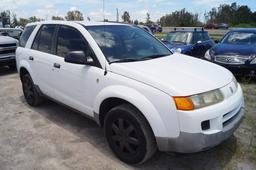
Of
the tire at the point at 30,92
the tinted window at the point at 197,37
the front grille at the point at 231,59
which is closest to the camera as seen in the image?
the tire at the point at 30,92

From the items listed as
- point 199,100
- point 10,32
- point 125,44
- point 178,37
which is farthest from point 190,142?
point 10,32

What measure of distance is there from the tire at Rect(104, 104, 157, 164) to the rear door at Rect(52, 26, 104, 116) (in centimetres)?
50

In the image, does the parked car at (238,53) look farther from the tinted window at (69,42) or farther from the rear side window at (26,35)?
the rear side window at (26,35)

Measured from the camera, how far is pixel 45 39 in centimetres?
488

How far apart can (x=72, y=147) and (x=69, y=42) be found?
1.62 metres

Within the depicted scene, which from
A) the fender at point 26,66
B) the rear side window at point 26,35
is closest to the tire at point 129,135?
the fender at point 26,66

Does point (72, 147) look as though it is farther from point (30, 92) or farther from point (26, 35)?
point (26, 35)

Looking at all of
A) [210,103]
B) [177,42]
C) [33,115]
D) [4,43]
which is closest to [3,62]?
[4,43]

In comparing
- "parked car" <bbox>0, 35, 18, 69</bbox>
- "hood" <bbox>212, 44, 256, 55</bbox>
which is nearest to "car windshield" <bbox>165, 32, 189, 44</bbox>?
"hood" <bbox>212, 44, 256, 55</bbox>

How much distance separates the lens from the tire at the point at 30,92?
536 centimetres

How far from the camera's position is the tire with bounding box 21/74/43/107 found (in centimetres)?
536

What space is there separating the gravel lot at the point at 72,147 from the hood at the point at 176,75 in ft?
3.13

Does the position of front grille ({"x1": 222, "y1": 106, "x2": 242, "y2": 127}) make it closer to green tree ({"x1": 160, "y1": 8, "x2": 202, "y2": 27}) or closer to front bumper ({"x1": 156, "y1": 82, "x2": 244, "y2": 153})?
front bumper ({"x1": 156, "y1": 82, "x2": 244, "y2": 153})

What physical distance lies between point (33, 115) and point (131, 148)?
2.66 meters
